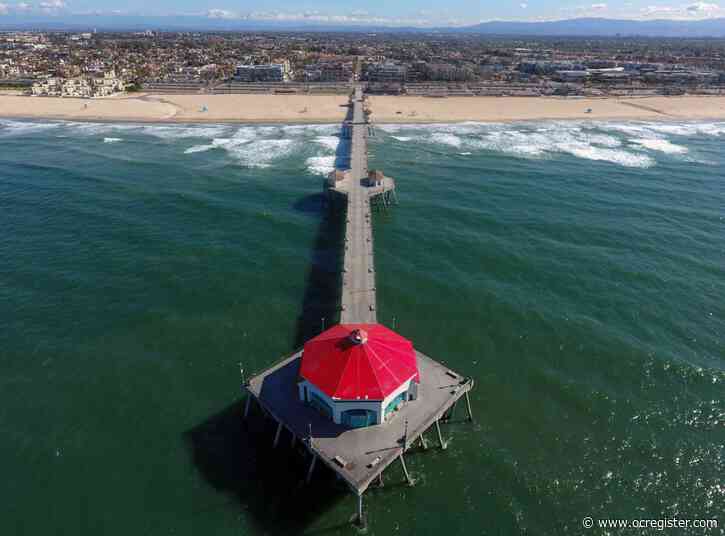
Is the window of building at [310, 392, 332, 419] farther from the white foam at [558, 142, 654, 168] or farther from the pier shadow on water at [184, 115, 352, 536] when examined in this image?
the white foam at [558, 142, 654, 168]

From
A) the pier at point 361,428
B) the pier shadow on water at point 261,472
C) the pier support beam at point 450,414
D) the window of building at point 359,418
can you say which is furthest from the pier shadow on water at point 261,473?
the pier support beam at point 450,414

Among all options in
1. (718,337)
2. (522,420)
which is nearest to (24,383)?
(522,420)

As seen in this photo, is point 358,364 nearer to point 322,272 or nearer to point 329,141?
point 322,272

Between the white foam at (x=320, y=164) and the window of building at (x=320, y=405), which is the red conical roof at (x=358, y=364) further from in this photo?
the white foam at (x=320, y=164)

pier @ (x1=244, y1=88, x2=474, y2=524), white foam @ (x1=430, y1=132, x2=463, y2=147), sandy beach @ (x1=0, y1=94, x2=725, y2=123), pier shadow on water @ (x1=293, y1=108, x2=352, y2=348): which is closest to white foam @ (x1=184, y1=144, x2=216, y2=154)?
sandy beach @ (x1=0, y1=94, x2=725, y2=123)

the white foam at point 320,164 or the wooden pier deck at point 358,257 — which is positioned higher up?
the white foam at point 320,164

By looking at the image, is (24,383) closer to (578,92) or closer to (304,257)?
(304,257)
